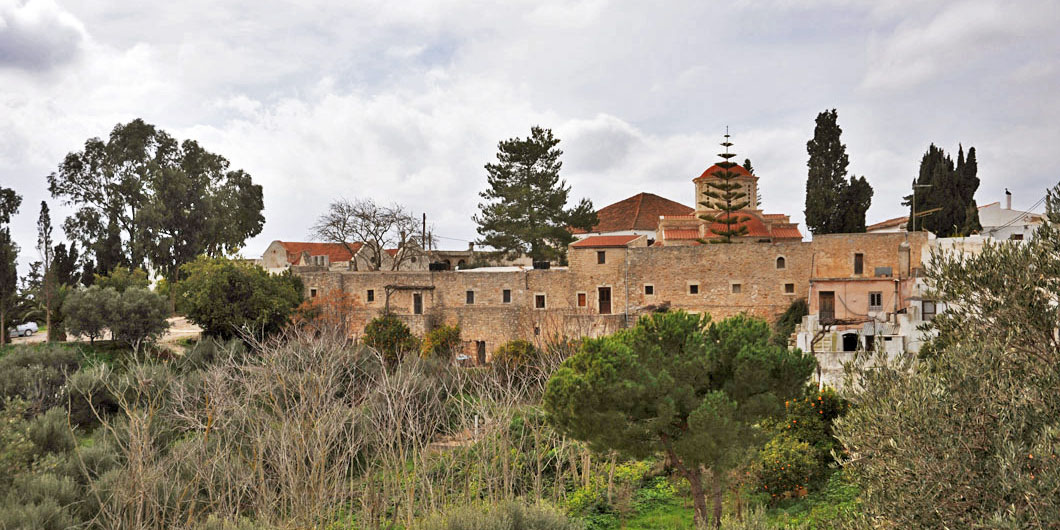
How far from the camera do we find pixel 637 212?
109 ft

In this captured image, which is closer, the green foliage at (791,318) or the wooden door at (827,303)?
the wooden door at (827,303)

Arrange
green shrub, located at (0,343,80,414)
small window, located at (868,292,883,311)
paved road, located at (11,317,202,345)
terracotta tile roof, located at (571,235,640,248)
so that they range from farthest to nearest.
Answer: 1. terracotta tile roof, located at (571,235,640,248)
2. paved road, located at (11,317,202,345)
3. small window, located at (868,292,883,311)
4. green shrub, located at (0,343,80,414)

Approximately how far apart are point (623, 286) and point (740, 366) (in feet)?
55.1

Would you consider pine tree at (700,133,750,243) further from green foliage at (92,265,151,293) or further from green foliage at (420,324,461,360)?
green foliage at (92,265,151,293)

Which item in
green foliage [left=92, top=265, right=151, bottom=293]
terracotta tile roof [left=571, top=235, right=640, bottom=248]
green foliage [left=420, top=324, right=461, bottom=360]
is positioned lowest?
green foliage [left=420, top=324, right=461, bottom=360]

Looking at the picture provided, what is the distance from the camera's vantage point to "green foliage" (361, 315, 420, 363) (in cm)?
2511

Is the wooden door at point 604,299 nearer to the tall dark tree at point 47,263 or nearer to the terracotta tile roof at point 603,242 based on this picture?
the terracotta tile roof at point 603,242

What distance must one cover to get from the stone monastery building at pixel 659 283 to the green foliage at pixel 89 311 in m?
7.59

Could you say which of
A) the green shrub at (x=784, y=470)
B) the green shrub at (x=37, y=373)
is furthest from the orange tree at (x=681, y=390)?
the green shrub at (x=37, y=373)

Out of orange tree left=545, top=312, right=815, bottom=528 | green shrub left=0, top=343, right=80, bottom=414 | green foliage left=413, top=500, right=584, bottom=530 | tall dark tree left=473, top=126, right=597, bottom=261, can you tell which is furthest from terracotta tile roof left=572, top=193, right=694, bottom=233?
green foliage left=413, top=500, right=584, bottom=530

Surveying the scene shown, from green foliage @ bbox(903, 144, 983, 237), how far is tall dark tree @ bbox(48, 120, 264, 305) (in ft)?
96.4

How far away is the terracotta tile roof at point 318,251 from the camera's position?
4209cm

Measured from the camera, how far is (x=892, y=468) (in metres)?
5.19

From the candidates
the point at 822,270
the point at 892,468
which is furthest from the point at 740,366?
the point at 822,270
